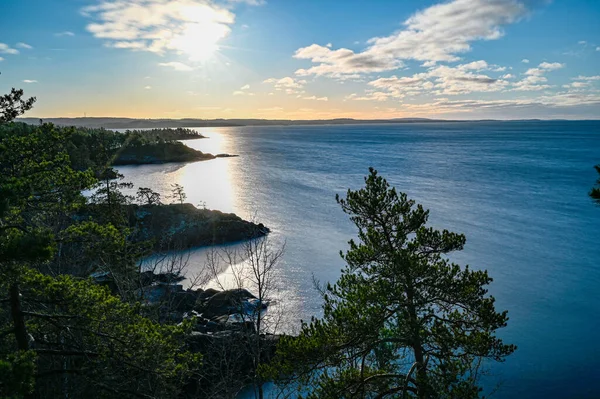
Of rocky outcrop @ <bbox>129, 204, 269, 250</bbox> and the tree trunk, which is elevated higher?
the tree trunk

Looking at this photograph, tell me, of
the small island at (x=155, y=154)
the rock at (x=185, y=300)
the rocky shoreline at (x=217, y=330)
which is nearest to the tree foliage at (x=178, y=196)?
the rocky shoreline at (x=217, y=330)

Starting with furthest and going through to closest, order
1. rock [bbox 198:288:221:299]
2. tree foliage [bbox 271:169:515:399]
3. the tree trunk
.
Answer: rock [bbox 198:288:221:299] < tree foliage [bbox 271:169:515:399] < the tree trunk

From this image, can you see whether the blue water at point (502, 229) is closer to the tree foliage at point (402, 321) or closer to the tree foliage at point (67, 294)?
the tree foliage at point (402, 321)

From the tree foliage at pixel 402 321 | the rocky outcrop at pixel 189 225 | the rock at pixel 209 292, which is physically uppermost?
the tree foliage at pixel 402 321

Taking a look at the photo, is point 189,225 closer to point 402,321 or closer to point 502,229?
point 402,321

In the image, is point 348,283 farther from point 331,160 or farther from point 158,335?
point 331,160

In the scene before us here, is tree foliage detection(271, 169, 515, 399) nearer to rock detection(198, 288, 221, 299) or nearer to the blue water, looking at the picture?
the blue water

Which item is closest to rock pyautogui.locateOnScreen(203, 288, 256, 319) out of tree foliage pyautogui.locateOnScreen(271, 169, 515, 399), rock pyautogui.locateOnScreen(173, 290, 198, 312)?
rock pyautogui.locateOnScreen(173, 290, 198, 312)

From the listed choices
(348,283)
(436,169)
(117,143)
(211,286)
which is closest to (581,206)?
(436,169)
